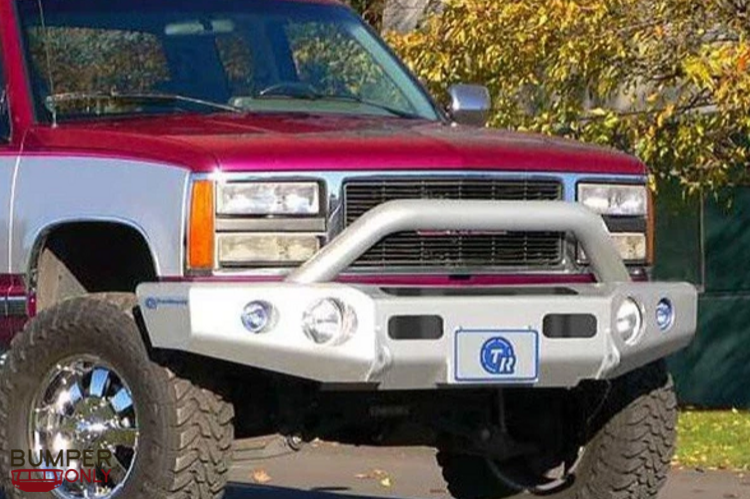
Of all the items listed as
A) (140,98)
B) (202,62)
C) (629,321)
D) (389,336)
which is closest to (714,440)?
(202,62)

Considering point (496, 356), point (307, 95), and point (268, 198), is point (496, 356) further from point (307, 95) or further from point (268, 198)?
point (307, 95)

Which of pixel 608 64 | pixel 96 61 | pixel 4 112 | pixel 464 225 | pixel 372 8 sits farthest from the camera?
pixel 372 8

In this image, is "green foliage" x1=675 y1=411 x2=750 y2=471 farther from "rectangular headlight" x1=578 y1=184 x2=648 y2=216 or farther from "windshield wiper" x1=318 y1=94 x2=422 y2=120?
"rectangular headlight" x1=578 y1=184 x2=648 y2=216

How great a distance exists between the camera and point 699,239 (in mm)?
17797

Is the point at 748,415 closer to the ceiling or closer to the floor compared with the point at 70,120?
closer to the floor

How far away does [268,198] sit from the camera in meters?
7.35

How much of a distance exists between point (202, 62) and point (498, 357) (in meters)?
1.90

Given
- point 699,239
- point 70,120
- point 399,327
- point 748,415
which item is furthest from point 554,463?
point 699,239

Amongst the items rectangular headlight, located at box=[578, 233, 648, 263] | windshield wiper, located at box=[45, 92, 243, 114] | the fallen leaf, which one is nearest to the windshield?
windshield wiper, located at box=[45, 92, 243, 114]

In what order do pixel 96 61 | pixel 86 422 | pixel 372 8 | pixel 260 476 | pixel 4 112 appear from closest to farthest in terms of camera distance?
pixel 86 422
pixel 4 112
pixel 96 61
pixel 260 476
pixel 372 8

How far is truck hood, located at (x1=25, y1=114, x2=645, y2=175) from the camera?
738 centimetres

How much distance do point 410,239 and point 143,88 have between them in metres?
1.39

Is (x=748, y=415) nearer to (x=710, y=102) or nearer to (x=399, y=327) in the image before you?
(x=710, y=102)

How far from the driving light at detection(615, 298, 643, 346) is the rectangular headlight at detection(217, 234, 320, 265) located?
3.54 feet
